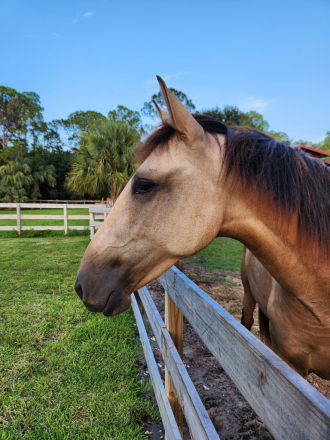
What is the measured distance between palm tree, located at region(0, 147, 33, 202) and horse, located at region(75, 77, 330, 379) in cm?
3776

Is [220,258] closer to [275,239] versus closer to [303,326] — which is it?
[303,326]

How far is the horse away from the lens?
4.25 feet

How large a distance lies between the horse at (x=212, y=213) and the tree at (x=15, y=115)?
177 ft

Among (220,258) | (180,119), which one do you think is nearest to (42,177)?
(220,258)

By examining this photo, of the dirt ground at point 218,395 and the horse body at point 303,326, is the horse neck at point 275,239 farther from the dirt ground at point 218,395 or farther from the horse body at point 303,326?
the dirt ground at point 218,395

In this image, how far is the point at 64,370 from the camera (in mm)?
2750

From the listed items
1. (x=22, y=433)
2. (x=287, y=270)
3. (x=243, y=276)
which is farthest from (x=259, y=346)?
(x=243, y=276)

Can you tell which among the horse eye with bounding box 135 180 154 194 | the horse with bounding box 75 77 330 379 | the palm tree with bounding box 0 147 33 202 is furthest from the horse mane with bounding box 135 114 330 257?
the palm tree with bounding box 0 147 33 202

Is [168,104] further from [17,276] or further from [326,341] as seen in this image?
[17,276]

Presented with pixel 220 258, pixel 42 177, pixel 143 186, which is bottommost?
pixel 220 258

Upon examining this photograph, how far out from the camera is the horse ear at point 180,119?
1234 millimetres

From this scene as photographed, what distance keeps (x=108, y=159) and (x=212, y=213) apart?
12.6 metres

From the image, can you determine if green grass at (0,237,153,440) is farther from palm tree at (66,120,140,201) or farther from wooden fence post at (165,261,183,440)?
palm tree at (66,120,140,201)

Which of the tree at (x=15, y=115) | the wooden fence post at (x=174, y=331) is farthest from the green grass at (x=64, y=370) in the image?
the tree at (x=15, y=115)
